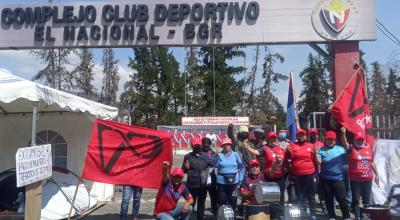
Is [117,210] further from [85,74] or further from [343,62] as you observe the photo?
[85,74]

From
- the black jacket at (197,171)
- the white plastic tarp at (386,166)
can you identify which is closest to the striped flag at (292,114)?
the white plastic tarp at (386,166)

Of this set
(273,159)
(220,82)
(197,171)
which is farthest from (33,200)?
(220,82)

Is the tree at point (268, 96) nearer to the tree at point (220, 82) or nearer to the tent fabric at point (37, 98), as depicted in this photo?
the tree at point (220, 82)

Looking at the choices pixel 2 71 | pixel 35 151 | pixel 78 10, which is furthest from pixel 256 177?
pixel 78 10

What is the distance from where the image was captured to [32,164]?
8.47 meters

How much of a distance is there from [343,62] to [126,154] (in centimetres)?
681

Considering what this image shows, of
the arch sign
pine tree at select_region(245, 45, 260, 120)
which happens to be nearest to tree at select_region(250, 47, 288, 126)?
pine tree at select_region(245, 45, 260, 120)

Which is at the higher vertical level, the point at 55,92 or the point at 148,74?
the point at 148,74

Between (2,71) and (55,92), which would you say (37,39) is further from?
Answer: (55,92)

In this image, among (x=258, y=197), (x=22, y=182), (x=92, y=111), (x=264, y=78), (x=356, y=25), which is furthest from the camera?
(x=264, y=78)

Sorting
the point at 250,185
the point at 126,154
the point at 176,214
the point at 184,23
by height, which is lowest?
the point at 176,214

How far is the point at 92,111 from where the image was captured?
1127 centimetres

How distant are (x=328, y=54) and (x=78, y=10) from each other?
719cm

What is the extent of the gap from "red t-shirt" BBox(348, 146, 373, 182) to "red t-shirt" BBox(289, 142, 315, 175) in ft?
2.44
